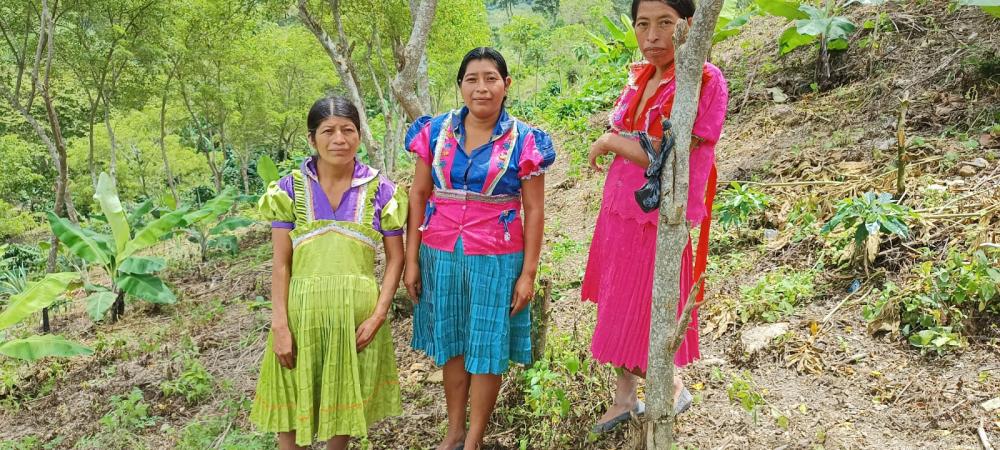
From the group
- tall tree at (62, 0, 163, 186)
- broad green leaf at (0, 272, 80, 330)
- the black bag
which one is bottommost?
broad green leaf at (0, 272, 80, 330)

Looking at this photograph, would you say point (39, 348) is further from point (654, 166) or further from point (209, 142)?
point (209, 142)

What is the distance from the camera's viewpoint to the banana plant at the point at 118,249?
484 cm

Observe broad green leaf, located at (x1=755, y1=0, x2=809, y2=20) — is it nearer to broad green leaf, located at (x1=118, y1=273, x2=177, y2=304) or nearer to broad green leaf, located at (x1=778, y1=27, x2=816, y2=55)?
broad green leaf, located at (x1=778, y1=27, x2=816, y2=55)

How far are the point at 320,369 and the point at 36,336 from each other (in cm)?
284

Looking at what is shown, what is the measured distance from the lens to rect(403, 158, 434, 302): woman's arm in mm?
2229

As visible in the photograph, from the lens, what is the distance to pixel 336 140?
2.08 metres

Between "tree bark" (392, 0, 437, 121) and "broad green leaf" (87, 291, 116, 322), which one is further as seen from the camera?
"broad green leaf" (87, 291, 116, 322)

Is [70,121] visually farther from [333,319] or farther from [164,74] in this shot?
[333,319]

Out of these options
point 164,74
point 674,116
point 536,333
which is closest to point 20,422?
point 536,333

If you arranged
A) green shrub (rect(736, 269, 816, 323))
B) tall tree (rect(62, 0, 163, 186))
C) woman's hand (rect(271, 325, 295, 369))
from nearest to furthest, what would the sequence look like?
woman's hand (rect(271, 325, 295, 369)) < green shrub (rect(736, 269, 816, 323)) < tall tree (rect(62, 0, 163, 186))

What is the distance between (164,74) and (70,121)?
16.2 feet

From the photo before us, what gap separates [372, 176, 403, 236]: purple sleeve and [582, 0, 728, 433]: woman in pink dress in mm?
782

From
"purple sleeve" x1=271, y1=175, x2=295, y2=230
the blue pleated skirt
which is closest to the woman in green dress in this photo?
"purple sleeve" x1=271, y1=175, x2=295, y2=230

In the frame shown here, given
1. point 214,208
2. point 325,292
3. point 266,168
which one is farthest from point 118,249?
point 325,292
